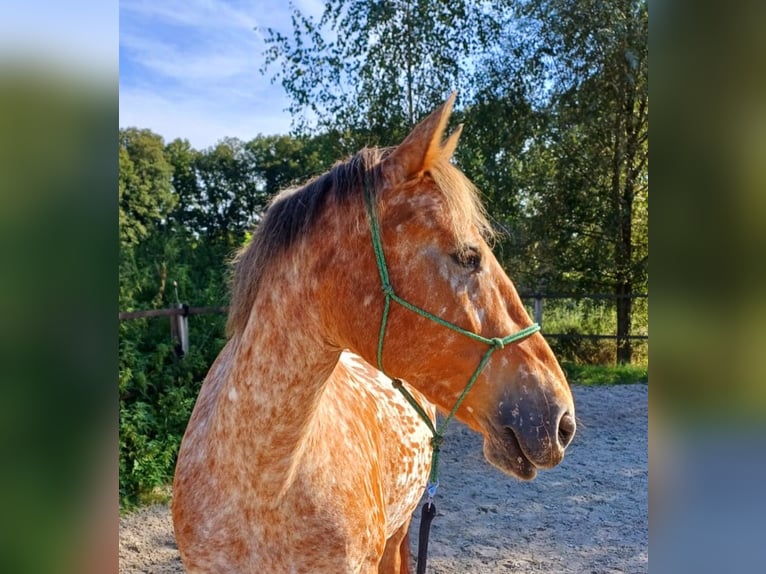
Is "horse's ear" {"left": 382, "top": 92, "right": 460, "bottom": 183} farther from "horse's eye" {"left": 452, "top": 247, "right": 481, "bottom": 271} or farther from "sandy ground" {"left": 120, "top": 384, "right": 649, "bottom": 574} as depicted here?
"sandy ground" {"left": 120, "top": 384, "right": 649, "bottom": 574}

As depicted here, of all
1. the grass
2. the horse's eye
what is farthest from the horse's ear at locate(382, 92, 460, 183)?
the grass

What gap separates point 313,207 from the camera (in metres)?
1.51

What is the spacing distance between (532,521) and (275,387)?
4.06 m

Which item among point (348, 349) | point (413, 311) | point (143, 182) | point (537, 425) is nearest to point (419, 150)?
point (413, 311)

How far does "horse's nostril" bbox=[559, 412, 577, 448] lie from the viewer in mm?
1337

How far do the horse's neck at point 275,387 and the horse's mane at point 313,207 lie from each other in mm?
107

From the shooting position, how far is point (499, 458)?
1.35m

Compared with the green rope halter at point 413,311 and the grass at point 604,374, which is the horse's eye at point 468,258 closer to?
the green rope halter at point 413,311

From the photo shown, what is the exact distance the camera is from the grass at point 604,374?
31.4 feet

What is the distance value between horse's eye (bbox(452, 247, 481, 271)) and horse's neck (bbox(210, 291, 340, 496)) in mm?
449

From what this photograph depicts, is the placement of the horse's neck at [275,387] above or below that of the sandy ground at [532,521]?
above

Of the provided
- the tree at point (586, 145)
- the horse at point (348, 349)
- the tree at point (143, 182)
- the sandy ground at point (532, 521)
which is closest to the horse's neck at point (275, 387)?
the horse at point (348, 349)
